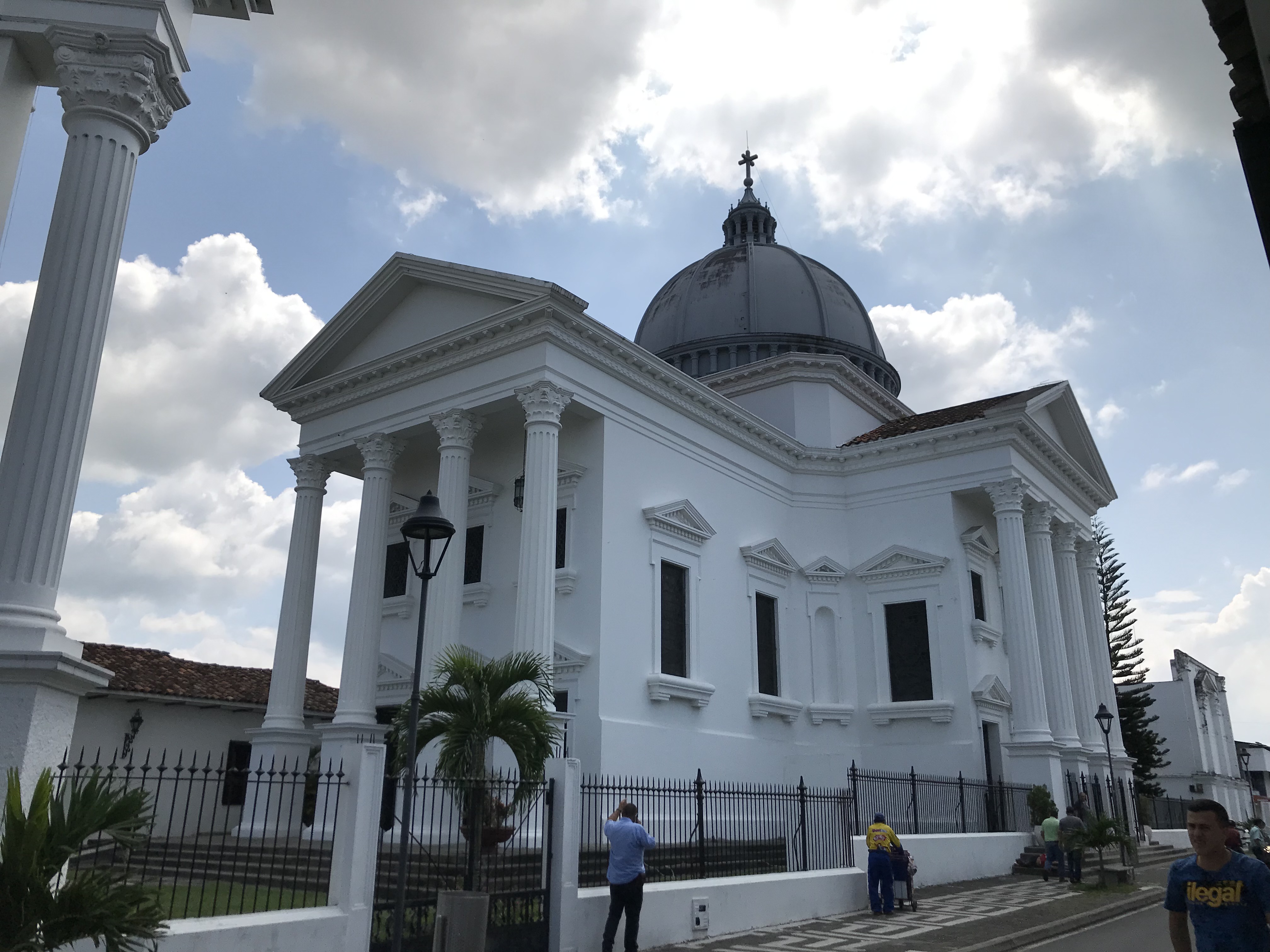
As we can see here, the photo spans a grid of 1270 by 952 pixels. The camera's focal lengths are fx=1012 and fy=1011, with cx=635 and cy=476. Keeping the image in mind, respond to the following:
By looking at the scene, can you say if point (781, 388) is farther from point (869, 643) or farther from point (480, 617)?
point (480, 617)

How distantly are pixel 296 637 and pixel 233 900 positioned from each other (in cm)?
1027

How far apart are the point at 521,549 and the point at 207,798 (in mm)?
10265

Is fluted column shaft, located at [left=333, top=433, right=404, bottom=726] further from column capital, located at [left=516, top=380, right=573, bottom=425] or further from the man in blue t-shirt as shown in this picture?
the man in blue t-shirt

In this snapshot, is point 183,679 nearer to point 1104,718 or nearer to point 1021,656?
point 1021,656

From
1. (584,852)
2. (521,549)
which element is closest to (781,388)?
(521,549)

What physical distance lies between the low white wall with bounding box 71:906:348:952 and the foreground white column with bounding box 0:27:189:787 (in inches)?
63.9

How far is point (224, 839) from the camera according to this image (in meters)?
9.91

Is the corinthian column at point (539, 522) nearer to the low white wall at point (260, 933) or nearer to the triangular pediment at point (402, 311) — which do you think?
the triangular pediment at point (402, 311)

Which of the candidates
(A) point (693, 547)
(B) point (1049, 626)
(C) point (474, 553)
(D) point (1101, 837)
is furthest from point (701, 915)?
(B) point (1049, 626)

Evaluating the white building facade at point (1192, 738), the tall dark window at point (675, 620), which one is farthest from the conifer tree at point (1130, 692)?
the tall dark window at point (675, 620)

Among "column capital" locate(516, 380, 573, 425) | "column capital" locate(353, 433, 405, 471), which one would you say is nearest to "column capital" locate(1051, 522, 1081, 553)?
"column capital" locate(516, 380, 573, 425)

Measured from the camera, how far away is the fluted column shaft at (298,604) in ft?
66.8

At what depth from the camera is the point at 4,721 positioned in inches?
263

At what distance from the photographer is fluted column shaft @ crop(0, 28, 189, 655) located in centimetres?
729
